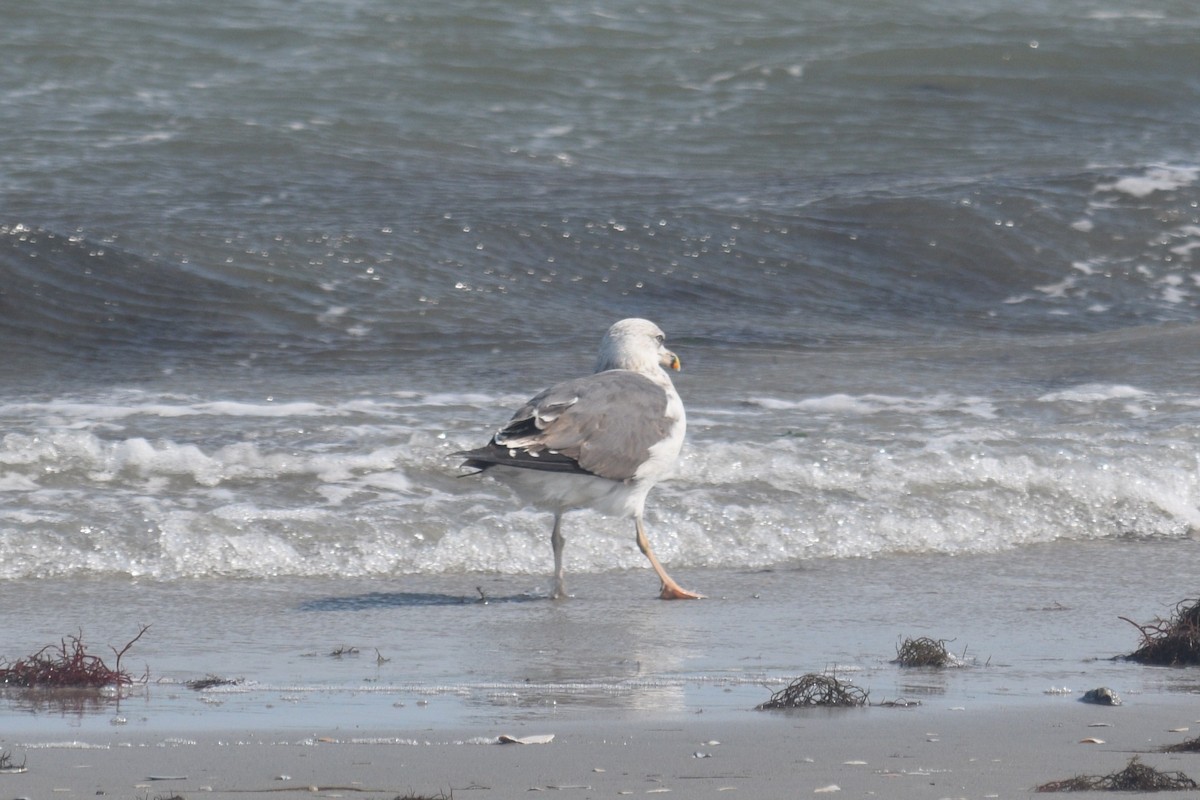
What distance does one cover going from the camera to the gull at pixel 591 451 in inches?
240

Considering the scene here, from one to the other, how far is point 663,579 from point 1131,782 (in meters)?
Result: 2.83

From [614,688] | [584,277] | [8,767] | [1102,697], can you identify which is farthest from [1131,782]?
[584,277]

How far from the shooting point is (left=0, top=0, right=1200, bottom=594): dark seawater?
7043 mm

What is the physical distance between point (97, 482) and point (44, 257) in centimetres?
458

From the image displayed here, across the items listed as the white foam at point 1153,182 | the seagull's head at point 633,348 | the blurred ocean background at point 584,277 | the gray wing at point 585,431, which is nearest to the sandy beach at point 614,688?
the blurred ocean background at point 584,277

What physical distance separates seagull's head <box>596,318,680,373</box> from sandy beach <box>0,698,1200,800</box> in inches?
115

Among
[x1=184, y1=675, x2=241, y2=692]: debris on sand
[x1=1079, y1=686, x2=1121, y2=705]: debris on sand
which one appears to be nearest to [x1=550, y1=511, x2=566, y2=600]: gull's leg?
[x1=184, y1=675, x2=241, y2=692]: debris on sand

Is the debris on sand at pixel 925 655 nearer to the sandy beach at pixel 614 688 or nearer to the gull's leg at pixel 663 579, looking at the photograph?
the sandy beach at pixel 614 688

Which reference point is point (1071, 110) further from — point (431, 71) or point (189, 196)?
point (189, 196)

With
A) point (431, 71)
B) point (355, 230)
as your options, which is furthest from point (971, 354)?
point (431, 71)

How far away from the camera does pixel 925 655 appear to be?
4832mm

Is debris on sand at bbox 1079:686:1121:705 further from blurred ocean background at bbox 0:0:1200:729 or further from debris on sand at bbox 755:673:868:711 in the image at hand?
blurred ocean background at bbox 0:0:1200:729

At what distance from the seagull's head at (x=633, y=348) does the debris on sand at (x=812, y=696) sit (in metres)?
2.79

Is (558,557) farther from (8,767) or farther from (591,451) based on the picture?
(8,767)
